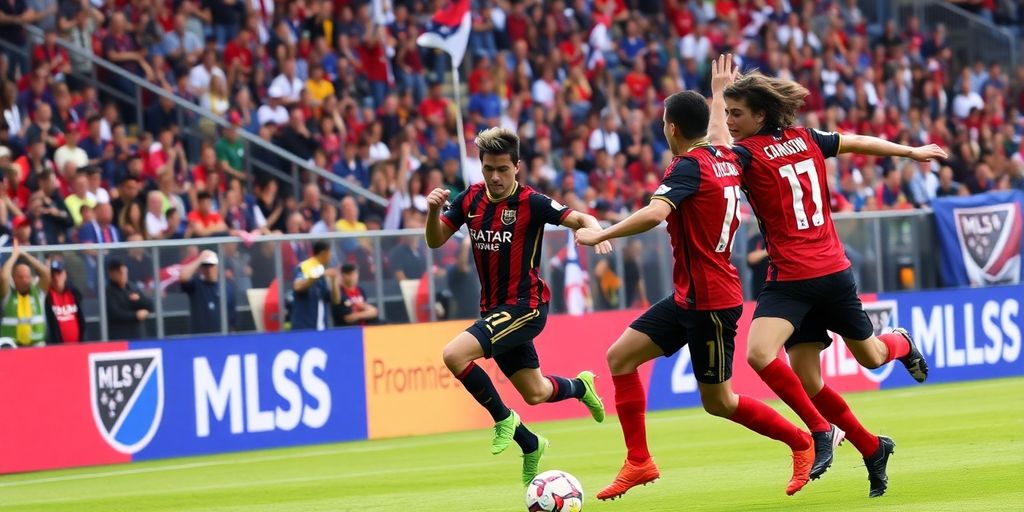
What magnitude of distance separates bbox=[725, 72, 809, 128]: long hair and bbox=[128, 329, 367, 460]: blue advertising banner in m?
8.16

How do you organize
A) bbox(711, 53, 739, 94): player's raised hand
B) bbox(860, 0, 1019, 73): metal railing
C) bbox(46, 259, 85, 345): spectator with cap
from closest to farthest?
bbox(711, 53, 739, 94): player's raised hand
bbox(46, 259, 85, 345): spectator with cap
bbox(860, 0, 1019, 73): metal railing

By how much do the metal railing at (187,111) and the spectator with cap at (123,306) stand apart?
477 centimetres

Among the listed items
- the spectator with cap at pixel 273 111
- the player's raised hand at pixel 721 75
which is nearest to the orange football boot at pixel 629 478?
the player's raised hand at pixel 721 75

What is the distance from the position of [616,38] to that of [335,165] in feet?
24.9

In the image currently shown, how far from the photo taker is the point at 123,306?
15664mm

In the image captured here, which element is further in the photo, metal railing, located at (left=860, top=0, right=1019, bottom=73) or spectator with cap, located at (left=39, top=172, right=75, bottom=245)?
metal railing, located at (left=860, top=0, right=1019, bottom=73)

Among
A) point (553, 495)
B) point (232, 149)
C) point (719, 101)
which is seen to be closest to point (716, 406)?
point (553, 495)

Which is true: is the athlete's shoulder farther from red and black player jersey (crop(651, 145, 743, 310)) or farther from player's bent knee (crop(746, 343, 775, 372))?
player's bent knee (crop(746, 343, 775, 372))

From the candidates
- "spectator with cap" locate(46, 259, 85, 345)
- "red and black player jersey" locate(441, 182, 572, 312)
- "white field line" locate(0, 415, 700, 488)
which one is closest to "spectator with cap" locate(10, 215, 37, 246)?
"spectator with cap" locate(46, 259, 85, 345)

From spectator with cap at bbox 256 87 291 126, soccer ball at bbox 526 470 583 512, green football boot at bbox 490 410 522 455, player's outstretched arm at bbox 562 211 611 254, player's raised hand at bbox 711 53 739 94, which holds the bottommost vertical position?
soccer ball at bbox 526 470 583 512

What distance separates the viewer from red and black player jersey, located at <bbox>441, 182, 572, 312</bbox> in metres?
10.3

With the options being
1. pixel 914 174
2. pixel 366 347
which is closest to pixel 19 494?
pixel 366 347

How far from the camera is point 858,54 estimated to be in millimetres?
29734

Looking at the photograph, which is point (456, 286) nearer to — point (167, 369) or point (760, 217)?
point (167, 369)
